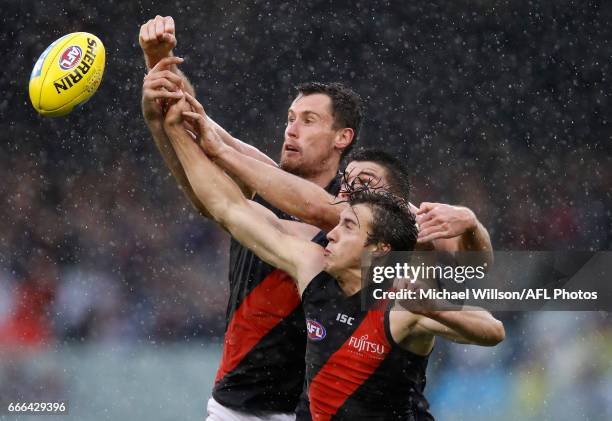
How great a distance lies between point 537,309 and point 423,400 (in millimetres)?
4515

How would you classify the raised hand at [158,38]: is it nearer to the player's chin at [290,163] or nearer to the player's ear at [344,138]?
the player's chin at [290,163]

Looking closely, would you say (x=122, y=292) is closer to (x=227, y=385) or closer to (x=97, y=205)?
(x=97, y=205)

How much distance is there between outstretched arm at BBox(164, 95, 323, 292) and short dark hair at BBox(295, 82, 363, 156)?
119 centimetres

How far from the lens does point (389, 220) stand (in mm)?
4297

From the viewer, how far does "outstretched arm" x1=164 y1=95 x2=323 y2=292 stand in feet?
14.0

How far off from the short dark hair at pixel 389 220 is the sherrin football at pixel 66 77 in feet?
5.11

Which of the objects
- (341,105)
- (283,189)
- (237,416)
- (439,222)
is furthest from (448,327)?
(341,105)

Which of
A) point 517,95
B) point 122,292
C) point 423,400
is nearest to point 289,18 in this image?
point 517,95

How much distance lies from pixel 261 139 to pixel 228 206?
5.95 m

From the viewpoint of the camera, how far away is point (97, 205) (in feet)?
32.0

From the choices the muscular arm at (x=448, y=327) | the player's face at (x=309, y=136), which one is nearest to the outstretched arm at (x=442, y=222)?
the muscular arm at (x=448, y=327)

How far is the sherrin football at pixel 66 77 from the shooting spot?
16.0ft

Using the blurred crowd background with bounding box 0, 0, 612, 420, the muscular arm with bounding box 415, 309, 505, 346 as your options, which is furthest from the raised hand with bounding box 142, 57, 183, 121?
the blurred crowd background with bounding box 0, 0, 612, 420

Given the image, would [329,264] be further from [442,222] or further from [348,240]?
[442,222]
